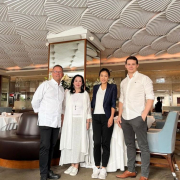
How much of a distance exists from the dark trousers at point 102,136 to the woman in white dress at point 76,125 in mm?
161

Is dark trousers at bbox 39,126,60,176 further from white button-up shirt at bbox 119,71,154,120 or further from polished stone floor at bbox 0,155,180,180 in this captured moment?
white button-up shirt at bbox 119,71,154,120

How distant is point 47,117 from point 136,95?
1259 mm

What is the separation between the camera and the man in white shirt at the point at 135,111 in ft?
7.97

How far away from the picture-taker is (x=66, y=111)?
281 cm

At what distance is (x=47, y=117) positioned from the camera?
2.47 metres

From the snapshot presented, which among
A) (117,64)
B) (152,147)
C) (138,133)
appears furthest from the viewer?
(117,64)

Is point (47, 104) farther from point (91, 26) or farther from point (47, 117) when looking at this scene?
point (91, 26)

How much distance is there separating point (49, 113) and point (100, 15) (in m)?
2.36

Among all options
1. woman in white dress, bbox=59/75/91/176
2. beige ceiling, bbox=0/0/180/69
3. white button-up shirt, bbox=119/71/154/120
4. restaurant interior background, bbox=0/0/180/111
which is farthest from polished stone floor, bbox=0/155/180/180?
beige ceiling, bbox=0/0/180/69

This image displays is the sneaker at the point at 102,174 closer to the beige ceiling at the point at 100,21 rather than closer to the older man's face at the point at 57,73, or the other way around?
the older man's face at the point at 57,73

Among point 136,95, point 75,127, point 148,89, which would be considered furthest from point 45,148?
point 148,89

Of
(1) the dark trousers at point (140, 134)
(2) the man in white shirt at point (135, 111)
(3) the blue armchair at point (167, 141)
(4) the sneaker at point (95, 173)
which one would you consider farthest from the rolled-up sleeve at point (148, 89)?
(4) the sneaker at point (95, 173)

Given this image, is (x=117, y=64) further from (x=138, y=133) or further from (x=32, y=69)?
(x=138, y=133)

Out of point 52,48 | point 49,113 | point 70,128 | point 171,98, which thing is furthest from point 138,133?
point 171,98
